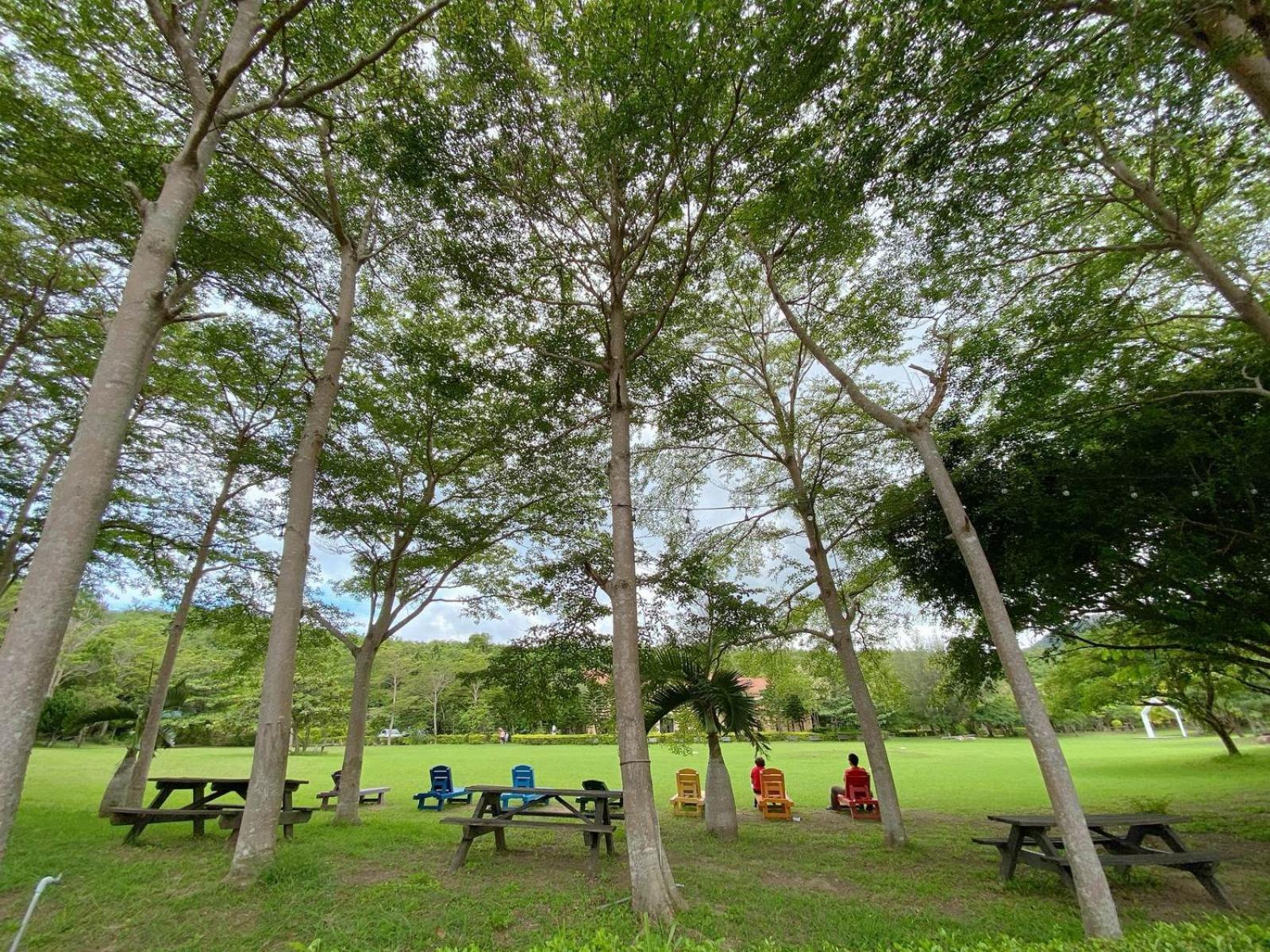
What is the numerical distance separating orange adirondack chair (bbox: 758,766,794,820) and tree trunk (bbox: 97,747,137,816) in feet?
37.1

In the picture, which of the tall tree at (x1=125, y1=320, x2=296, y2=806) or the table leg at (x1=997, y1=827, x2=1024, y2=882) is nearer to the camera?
the table leg at (x1=997, y1=827, x2=1024, y2=882)

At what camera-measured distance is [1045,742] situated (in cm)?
480

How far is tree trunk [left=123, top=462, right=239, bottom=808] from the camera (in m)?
9.08

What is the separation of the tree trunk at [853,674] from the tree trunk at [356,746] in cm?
821

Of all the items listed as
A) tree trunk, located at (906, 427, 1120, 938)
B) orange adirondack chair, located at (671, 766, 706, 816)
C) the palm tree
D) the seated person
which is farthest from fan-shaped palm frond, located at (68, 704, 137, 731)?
tree trunk, located at (906, 427, 1120, 938)

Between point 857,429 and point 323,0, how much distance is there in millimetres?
9853

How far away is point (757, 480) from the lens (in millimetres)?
11797

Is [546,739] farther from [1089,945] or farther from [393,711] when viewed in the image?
[1089,945]

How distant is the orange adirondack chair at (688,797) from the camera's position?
11500 mm

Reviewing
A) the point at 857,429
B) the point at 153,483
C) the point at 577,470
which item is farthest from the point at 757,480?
the point at 153,483

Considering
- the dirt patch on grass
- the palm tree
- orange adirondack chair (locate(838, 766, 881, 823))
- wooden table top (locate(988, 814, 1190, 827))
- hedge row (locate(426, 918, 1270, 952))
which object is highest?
the palm tree

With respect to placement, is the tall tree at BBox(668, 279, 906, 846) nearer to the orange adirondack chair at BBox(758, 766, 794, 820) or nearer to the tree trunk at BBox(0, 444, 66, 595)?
the orange adirondack chair at BBox(758, 766, 794, 820)

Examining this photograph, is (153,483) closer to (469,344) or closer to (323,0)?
(469,344)

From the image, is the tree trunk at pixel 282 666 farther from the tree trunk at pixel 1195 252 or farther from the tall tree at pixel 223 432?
the tree trunk at pixel 1195 252
